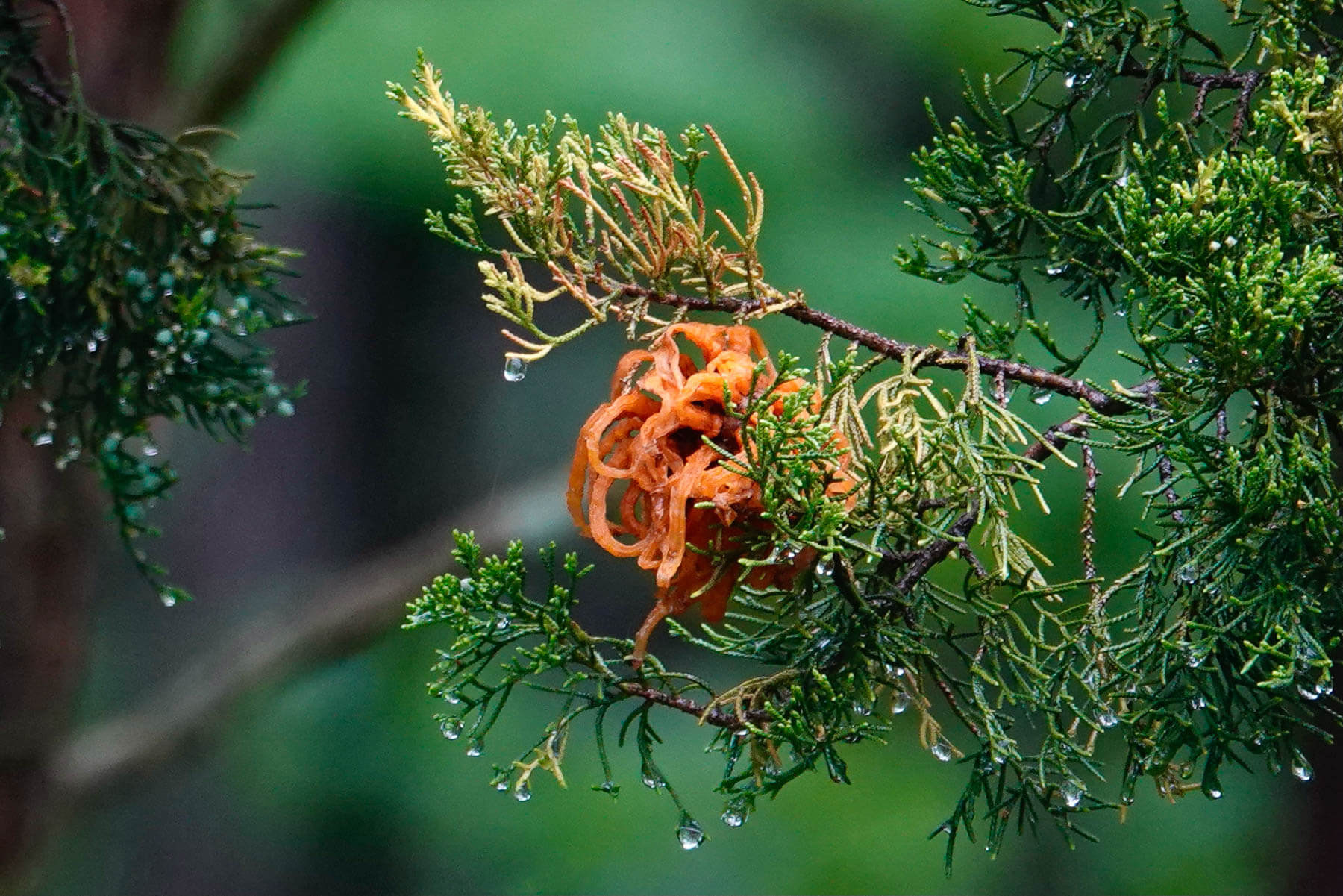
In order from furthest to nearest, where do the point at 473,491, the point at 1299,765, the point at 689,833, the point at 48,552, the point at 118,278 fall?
the point at 473,491, the point at 48,552, the point at 118,278, the point at 689,833, the point at 1299,765

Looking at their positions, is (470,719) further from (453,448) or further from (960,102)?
(960,102)

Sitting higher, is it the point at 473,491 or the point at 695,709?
the point at 473,491

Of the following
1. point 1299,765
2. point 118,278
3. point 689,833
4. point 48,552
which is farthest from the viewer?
point 48,552

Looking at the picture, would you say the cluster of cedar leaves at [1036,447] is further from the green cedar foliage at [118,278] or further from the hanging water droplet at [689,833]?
the green cedar foliage at [118,278]

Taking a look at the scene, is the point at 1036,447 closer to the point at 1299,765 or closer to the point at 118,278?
the point at 1299,765

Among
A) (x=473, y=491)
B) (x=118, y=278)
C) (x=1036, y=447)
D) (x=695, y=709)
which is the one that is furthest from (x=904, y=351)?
(x=473, y=491)

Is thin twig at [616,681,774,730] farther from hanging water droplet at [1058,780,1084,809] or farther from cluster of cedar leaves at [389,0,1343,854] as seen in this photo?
hanging water droplet at [1058,780,1084,809]
